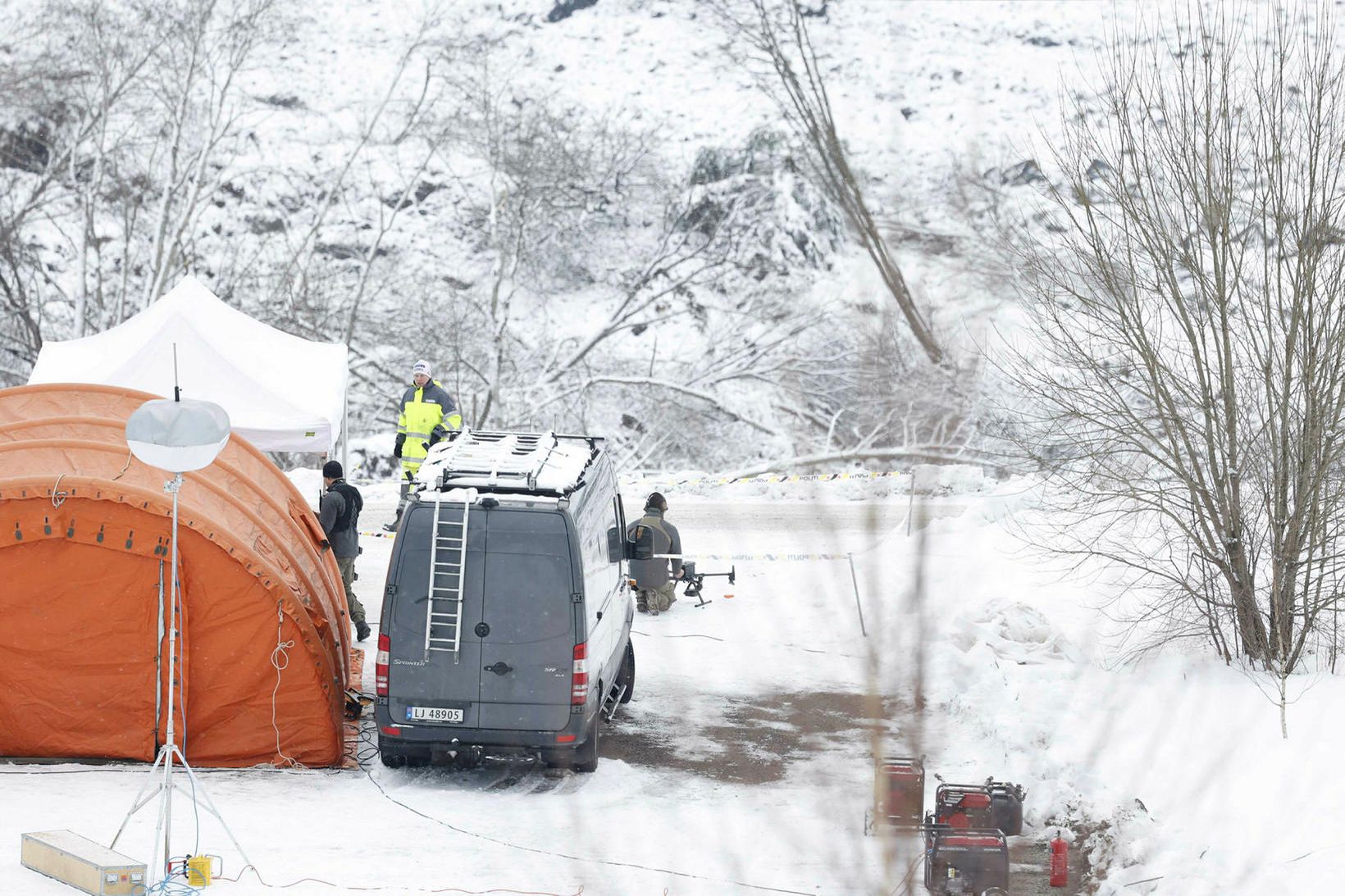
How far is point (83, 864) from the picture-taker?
22.2 ft

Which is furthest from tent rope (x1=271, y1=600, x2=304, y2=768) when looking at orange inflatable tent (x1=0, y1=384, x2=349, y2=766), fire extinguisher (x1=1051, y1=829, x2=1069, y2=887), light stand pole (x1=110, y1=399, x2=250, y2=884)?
fire extinguisher (x1=1051, y1=829, x2=1069, y2=887)

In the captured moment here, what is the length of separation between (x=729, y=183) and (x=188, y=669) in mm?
24130

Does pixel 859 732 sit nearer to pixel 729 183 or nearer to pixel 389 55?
pixel 729 183

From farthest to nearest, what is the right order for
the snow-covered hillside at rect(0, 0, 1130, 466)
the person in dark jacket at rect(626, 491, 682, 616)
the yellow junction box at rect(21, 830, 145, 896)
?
the snow-covered hillside at rect(0, 0, 1130, 466) → the person in dark jacket at rect(626, 491, 682, 616) → the yellow junction box at rect(21, 830, 145, 896)

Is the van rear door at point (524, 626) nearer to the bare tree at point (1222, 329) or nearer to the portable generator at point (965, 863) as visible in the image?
the portable generator at point (965, 863)

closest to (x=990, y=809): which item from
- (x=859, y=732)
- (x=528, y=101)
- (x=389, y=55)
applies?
(x=859, y=732)

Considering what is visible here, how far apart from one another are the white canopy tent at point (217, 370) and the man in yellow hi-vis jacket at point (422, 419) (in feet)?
2.70

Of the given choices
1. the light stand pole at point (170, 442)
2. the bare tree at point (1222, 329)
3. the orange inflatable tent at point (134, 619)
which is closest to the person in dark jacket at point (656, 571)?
the bare tree at point (1222, 329)

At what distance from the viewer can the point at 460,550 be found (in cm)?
901

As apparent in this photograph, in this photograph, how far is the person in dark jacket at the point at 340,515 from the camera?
1218 centimetres

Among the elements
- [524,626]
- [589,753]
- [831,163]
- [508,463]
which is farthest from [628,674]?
[831,163]

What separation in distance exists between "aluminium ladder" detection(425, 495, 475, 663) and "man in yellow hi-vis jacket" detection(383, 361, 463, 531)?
20.3 ft

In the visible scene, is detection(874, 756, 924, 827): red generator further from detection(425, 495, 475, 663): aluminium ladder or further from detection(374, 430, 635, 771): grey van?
detection(425, 495, 475, 663): aluminium ladder

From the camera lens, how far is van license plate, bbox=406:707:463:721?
906cm
